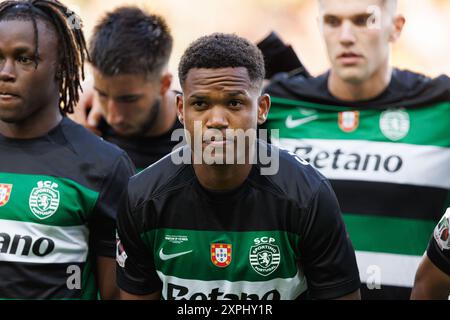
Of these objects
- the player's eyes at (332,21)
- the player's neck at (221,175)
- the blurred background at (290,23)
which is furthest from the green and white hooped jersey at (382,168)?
the blurred background at (290,23)

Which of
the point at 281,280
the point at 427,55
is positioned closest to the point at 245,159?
the point at 281,280

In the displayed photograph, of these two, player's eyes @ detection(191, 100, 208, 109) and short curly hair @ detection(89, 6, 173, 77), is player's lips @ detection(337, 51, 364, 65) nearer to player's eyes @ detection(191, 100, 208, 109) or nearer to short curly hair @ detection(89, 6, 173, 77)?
short curly hair @ detection(89, 6, 173, 77)

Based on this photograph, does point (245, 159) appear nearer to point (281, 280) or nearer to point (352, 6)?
point (281, 280)

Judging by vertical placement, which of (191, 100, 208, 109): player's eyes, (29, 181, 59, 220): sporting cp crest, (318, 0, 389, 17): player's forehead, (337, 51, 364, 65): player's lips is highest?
(318, 0, 389, 17): player's forehead

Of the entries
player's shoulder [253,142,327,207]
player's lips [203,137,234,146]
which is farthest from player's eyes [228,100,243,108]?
player's shoulder [253,142,327,207]

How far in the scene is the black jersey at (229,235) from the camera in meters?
3.39

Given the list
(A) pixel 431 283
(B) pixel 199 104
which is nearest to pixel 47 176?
(B) pixel 199 104

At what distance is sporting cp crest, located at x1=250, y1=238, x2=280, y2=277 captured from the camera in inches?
133

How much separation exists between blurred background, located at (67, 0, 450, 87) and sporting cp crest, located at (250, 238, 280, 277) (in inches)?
292

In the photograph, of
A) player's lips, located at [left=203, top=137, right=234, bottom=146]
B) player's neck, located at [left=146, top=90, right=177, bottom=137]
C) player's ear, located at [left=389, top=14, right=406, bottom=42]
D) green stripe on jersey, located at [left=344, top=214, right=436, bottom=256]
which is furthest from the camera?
player's ear, located at [left=389, top=14, right=406, bottom=42]

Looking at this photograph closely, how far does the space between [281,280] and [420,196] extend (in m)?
1.13

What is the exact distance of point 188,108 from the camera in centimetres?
337

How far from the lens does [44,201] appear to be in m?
3.59

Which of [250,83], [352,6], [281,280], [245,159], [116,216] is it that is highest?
[352,6]
